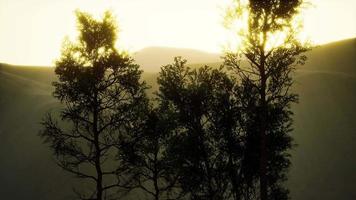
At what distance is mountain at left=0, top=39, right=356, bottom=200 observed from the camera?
58.2 meters

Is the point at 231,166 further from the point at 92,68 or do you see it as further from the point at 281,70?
the point at 92,68

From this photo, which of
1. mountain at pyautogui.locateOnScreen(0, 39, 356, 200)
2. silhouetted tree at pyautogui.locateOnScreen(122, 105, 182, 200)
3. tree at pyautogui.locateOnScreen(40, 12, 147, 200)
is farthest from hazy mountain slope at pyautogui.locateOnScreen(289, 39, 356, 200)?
tree at pyautogui.locateOnScreen(40, 12, 147, 200)

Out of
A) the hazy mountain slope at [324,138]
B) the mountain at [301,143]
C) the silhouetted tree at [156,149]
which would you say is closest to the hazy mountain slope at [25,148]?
the mountain at [301,143]

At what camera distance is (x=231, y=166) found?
2409 centimetres

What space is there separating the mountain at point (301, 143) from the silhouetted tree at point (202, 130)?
108 ft

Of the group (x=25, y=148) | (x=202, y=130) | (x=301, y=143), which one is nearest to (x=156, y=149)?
(x=202, y=130)

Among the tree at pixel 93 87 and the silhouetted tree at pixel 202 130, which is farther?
the silhouetted tree at pixel 202 130

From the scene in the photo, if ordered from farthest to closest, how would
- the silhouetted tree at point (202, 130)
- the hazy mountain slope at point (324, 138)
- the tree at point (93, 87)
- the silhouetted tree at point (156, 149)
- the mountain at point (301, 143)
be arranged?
the mountain at point (301, 143), the hazy mountain slope at point (324, 138), the silhouetted tree at point (202, 130), the silhouetted tree at point (156, 149), the tree at point (93, 87)

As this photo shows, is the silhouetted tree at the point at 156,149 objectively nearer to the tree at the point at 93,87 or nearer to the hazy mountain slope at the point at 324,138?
the tree at the point at 93,87

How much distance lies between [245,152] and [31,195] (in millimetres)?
42515

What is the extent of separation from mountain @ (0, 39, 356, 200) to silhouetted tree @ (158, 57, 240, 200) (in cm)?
3301

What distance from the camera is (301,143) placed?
67.0m

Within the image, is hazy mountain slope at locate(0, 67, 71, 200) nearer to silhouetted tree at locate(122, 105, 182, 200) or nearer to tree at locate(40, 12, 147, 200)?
silhouetted tree at locate(122, 105, 182, 200)

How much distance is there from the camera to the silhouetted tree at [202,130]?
23.8m
